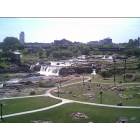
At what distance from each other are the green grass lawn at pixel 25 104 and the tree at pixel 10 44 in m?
0.84

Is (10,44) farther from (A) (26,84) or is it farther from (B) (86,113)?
(B) (86,113)

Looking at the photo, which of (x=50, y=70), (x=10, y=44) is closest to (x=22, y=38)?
(x=10, y=44)

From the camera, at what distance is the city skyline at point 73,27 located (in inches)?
241

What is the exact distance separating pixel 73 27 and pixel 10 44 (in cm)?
106

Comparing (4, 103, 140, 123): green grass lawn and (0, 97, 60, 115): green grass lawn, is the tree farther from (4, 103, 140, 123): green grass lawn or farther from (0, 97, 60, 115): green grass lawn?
(4, 103, 140, 123): green grass lawn

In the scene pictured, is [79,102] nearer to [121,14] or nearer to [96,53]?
[96,53]

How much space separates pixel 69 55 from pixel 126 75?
3.20ft

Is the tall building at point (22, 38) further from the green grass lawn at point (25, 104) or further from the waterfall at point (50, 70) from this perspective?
the green grass lawn at point (25, 104)

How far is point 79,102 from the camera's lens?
20.4ft

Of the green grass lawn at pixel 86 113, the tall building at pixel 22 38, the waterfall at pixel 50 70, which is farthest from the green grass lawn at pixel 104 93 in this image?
the tall building at pixel 22 38

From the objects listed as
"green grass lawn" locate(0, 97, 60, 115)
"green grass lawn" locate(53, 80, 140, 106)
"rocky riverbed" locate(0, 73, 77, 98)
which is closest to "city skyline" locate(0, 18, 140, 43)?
"rocky riverbed" locate(0, 73, 77, 98)

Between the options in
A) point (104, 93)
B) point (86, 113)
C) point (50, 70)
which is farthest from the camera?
point (50, 70)

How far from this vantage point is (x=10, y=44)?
6305 millimetres
